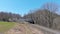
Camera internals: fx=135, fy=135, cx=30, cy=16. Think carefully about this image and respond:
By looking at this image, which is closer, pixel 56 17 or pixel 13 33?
pixel 13 33

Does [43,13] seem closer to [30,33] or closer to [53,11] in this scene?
[53,11]

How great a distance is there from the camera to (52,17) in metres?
35.1

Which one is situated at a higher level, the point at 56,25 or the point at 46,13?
the point at 46,13

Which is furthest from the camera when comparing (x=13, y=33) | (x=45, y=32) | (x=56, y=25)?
(x=56, y=25)

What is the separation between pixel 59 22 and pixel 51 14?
344 centimetres

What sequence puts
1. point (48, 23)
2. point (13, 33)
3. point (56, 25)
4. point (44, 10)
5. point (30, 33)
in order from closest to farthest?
point (13, 33) < point (30, 33) < point (56, 25) < point (48, 23) < point (44, 10)

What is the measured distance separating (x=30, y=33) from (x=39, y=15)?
58.8 ft

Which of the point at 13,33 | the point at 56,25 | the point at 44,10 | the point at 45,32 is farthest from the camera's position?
the point at 44,10

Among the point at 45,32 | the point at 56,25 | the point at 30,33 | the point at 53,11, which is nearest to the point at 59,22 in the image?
the point at 56,25

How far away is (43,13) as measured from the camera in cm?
3625

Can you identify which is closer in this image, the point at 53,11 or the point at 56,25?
the point at 56,25

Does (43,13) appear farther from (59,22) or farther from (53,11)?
(59,22)

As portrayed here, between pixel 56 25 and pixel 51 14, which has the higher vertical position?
pixel 51 14

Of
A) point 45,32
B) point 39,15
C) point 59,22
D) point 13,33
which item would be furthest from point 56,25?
point 13,33
